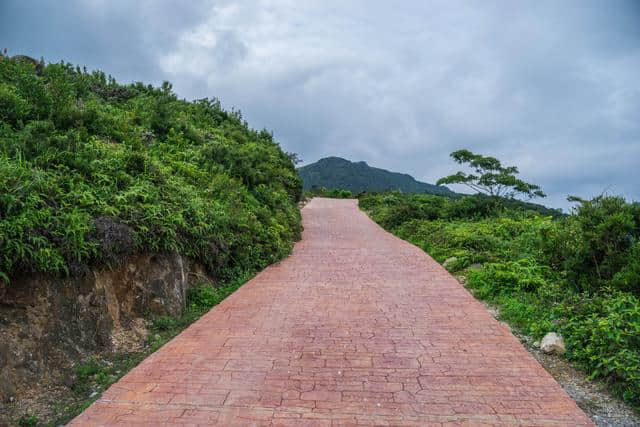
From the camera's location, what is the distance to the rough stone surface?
413cm

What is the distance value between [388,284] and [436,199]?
11907 mm

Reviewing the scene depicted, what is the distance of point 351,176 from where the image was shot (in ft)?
235

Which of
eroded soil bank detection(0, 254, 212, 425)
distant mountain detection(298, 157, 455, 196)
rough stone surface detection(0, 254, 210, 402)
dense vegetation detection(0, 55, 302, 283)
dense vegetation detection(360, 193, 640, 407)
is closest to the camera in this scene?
eroded soil bank detection(0, 254, 212, 425)

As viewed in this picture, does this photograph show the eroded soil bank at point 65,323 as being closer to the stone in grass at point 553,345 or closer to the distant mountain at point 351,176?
the stone in grass at point 553,345

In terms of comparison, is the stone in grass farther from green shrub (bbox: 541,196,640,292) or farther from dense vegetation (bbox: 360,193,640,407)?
green shrub (bbox: 541,196,640,292)

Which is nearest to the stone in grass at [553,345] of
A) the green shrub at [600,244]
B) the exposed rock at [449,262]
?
the green shrub at [600,244]

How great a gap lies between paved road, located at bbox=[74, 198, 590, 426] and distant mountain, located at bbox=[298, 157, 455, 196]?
5837 centimetres

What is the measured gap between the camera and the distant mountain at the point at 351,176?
67688mm

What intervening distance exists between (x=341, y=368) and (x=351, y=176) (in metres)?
67.7

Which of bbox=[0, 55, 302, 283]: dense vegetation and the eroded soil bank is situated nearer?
the eroded soil bank

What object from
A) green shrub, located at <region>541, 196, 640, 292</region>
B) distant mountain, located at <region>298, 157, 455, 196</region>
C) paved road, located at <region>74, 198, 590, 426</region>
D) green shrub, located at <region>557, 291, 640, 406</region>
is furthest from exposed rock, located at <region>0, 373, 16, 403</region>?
distant mountain, located at <region>298, 157, 455, 196</region>

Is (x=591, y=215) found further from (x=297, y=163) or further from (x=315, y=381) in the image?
(x=297, y=163)

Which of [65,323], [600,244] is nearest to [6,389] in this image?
[65,323]

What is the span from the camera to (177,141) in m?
11.7
